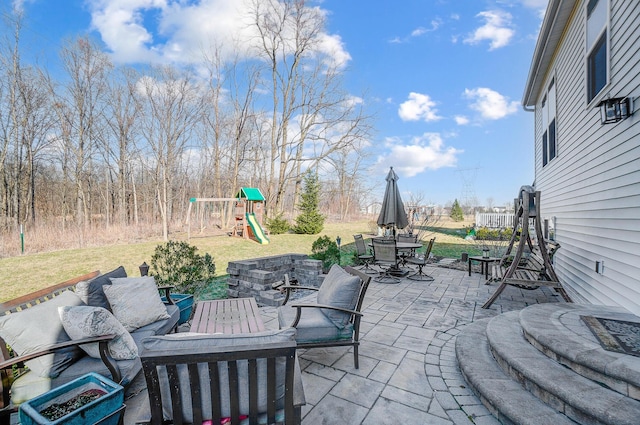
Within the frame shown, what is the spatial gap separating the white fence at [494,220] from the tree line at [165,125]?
8.25m

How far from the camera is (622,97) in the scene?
3.10 metres

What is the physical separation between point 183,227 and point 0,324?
14449 millimetres

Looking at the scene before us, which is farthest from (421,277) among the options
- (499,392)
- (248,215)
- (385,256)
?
(248,215)

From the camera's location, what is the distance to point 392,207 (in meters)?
7.64

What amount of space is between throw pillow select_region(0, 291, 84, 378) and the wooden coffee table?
0.88 m

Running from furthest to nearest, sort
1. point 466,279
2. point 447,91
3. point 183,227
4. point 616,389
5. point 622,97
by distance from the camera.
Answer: point 183,227
point 447,91
point 466,279
point 622,97
point 616,389

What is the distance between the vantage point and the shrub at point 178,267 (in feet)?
15.3

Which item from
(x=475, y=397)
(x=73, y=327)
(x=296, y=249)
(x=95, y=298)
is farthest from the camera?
(x=296, y=249)

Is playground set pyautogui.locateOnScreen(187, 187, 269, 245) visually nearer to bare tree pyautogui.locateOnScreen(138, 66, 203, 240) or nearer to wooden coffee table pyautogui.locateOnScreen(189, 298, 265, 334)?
bare tree pyautogui.locateOnScreen(138, 66, 203, 240)

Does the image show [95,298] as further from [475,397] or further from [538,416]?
[538,416]

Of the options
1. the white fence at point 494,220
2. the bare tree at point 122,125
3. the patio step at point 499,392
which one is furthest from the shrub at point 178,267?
the white fence at point 494,220

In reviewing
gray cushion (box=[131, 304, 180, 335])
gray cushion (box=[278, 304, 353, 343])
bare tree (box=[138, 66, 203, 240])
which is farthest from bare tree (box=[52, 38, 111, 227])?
gray cushion (box=[278, 304, 353, 343])

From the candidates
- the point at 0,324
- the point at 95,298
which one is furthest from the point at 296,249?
the point at 0,324

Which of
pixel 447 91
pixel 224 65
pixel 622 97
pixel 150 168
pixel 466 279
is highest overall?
pixel 224 65
